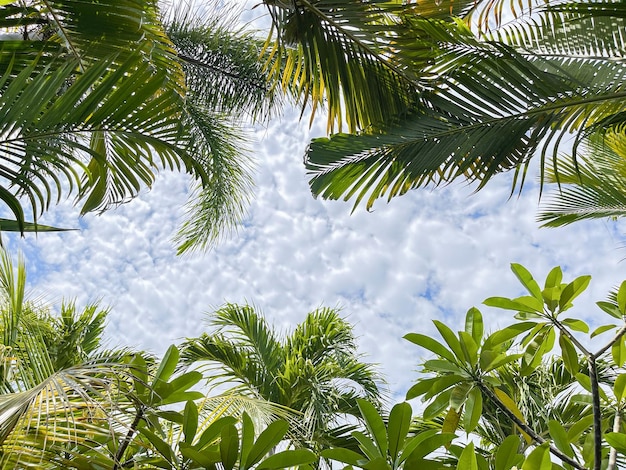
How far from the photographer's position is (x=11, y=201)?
3.49 ft

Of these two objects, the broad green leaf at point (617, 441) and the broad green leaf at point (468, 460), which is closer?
the broad green leaf at point (468, 460)

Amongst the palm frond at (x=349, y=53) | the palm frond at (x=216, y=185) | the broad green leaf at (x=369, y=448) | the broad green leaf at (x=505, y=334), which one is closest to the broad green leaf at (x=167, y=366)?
the broad green leaf at (x=369, y=448)

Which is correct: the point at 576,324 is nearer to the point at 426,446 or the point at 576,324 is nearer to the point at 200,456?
the point at 426,446

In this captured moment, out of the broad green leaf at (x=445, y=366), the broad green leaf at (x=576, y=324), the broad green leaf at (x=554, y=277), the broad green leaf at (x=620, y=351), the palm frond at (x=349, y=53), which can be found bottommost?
the broad green leaf at (x=445, y=366)

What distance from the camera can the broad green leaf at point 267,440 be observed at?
72 cm

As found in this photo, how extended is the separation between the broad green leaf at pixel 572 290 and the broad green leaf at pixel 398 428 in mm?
457

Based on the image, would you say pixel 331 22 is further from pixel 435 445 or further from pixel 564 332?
pixel 435 445

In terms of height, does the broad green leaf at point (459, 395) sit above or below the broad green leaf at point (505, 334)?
below

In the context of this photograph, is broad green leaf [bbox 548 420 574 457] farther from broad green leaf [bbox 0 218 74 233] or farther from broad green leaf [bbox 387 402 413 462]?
broad green leaf [bbox 0 218 74 233]

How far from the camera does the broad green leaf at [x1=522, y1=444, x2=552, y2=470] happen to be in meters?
0.68

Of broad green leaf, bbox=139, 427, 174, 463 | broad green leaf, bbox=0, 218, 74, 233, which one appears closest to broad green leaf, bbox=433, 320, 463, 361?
broad green leaf, bbox=139, 427, 174, 463

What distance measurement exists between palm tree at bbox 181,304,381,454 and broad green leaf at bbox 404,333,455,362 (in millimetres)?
3676

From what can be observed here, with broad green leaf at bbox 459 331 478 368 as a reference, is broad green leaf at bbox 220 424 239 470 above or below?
below

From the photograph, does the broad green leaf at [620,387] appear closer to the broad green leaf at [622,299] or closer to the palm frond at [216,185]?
the broad green leaf at [622,299]
